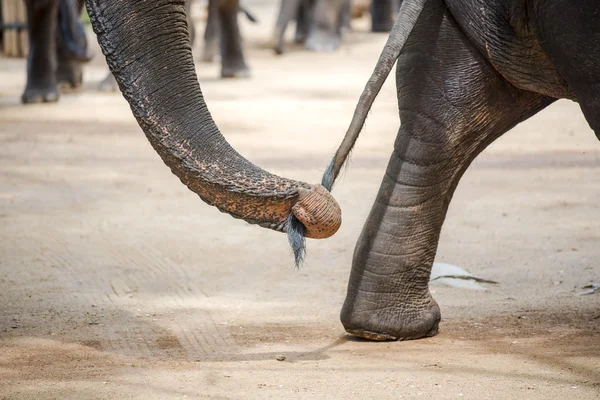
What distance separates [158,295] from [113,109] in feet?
20.6

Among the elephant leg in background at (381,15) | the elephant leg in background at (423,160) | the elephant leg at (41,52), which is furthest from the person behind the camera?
the elephant leg in background at (381,15)

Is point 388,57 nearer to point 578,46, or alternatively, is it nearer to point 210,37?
point 578,46

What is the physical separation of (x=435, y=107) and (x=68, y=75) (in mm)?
8940

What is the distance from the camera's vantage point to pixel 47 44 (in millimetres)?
10641

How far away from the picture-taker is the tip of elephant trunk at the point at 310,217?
2.99m

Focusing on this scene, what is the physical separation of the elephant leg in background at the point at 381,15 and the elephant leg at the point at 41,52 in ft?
31.8

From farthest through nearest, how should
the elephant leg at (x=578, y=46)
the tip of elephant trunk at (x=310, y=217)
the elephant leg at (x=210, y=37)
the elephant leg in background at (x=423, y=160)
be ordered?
1. the elephant leg at (x=210, y=37)
2. the elephant leg in background at (x=423, y=160)
3. the elephant leg at (x=578, y=46)
4. the tip of elephant trunk at (x=310, y=217)

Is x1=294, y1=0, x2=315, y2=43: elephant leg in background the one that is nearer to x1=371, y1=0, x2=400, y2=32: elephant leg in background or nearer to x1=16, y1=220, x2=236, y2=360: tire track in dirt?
x1=371, y1=0, x2=400, y2=32: elephant leg in background

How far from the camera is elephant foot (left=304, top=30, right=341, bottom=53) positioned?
17469mm

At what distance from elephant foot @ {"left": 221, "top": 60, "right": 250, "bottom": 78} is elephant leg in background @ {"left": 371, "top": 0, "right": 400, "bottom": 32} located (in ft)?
22.1

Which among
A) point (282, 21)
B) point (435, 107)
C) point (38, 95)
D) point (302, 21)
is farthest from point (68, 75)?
point (435, 107)

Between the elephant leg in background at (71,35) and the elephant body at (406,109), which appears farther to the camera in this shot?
the elephant leg in background at (71,35)

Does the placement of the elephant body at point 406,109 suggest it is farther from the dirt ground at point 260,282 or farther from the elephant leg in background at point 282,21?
the elephant leg in background at point 282,21

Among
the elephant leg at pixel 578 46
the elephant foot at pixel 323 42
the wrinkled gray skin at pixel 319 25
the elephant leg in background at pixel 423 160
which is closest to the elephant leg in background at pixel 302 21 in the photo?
the wrinkled gray skin at pixel 319 25
